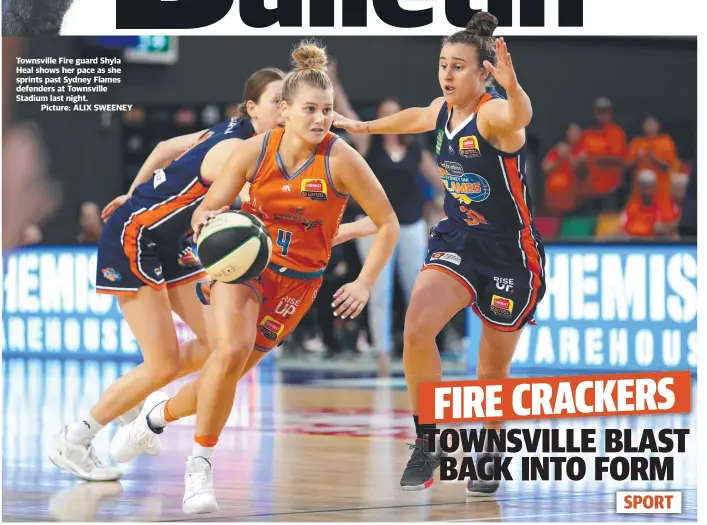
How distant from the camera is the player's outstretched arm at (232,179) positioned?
6.27m

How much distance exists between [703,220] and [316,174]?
1874 millimetres

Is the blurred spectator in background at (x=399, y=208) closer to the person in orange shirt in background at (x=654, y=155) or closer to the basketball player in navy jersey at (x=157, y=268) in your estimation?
the person in orange shirt in background at (x=654, y=155)

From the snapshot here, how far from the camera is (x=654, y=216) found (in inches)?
542

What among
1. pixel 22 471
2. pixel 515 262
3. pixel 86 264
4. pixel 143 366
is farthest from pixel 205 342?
pixel 86 264

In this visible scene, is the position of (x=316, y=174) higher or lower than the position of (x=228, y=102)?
lower

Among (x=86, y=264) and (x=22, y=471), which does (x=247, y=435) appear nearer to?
(x=22, y=471)

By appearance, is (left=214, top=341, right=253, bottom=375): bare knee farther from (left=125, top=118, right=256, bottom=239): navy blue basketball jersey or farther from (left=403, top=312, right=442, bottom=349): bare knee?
(left=125, top=118, right=256, bottom=239): navy blue basketball jersey

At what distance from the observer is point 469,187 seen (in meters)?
6.56

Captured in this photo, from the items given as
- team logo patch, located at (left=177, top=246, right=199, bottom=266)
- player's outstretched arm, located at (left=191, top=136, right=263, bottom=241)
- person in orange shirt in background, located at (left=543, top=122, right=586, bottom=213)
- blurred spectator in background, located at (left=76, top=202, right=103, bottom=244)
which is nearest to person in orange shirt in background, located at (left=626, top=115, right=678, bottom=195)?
person in orange shirt in background, located at (left=543, top=122, right=586, bottom=213)

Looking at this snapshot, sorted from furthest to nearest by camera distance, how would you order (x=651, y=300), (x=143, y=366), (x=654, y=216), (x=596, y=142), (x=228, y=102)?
(x=228, y=102) → (x=596, y=142) → (x=654, y=216) → (x=651, y=300) → (x=143, y=366)

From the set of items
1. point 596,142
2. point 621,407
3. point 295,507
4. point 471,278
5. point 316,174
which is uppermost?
point 596,142

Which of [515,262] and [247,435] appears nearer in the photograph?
[515,262]

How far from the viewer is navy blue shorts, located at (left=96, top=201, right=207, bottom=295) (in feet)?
23.6

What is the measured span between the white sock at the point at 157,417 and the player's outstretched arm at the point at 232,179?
1.21 meters
